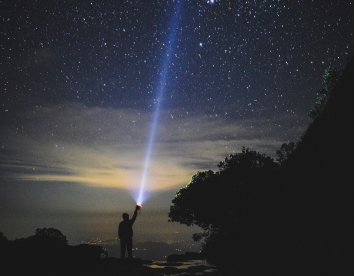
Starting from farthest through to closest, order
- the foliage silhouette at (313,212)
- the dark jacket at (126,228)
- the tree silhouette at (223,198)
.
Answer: the tree silhouette at (223,198) → the dark jacket at (126,228) → the foliage silhouette at (313,212)

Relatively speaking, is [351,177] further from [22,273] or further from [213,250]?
[213,250]

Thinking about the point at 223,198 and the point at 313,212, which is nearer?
the point at 313,212

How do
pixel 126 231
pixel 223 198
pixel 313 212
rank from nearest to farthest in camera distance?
pixel 126 231 → pixel 313 212 → pixel 223 198

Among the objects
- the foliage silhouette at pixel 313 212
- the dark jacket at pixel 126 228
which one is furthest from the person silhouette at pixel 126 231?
the foliage silhouette at pixel 313 212

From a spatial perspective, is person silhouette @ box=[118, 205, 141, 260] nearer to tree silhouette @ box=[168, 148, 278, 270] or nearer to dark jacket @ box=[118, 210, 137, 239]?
dark jacket @ box=[118, 210, 137, 239]

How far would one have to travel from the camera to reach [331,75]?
30984mm

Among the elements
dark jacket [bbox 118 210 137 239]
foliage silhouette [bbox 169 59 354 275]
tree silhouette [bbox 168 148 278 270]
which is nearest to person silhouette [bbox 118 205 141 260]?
dark jacket [bbox 118 210 137 239]

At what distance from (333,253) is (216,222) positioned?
22.1 metres

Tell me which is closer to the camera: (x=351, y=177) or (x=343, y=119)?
(x=351, y=177)

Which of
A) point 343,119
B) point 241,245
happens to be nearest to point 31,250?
point 343,119

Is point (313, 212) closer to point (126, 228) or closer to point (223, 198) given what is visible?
point (126, 228)

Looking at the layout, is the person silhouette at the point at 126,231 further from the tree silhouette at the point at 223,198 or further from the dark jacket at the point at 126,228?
the tree silhouette at the point at 223,198

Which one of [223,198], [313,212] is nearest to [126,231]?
[313,212]

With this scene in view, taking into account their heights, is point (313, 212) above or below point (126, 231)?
above
